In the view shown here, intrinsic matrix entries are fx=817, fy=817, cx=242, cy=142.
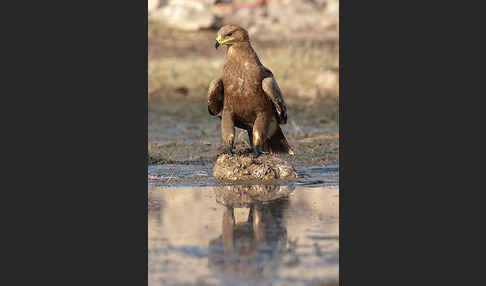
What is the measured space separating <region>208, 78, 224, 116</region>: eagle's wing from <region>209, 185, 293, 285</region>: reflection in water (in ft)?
4.67

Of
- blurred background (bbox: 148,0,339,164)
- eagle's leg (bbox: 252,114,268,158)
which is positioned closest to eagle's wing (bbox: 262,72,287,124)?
eagle's leg (bbox: 252,114,268,158)

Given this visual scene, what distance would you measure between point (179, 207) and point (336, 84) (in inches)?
425

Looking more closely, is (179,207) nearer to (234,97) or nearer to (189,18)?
(234,97)

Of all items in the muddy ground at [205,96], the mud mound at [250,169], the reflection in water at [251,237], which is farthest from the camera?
the muddy ground at [205,96]

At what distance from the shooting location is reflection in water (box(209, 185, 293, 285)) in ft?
17.3

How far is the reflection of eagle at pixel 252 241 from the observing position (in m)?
5.31

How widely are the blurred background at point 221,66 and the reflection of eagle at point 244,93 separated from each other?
5.22 ft

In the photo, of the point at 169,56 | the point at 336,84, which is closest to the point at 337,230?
the point at 336,84

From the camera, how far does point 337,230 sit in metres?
6.40

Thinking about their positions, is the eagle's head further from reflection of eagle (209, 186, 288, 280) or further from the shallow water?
reflection of eagle (209, 186, 288, 280)

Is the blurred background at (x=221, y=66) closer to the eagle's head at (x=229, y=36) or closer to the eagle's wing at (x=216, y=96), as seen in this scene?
the eagle's wing at (x=216, y=96)

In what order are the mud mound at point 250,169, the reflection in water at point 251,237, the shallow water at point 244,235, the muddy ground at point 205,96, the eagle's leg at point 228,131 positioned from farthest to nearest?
the muddy ground at point 205,96
the eagle's leg at point 228,131
the mud mound at point 250,169
the reflection in water at point 251,237
the shallow water at point 244,235

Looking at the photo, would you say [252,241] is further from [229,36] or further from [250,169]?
[229,36]

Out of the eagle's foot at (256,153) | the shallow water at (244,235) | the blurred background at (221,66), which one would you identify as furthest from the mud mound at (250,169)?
the blurred background at (221,66)
